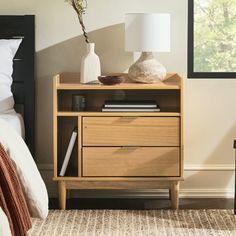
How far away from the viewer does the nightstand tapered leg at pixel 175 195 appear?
4.41m

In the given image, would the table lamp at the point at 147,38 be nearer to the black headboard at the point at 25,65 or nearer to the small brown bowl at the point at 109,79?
the small brown bowl at the point at 109,79

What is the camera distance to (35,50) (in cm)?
475

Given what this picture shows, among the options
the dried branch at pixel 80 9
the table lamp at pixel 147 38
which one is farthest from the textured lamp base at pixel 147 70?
the dried branch at pixel 80 9

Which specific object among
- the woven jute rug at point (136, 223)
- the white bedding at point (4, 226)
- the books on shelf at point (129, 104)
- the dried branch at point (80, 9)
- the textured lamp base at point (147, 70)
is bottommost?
the woven jute rug at point (136, 223)

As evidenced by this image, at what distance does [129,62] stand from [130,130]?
61 cm

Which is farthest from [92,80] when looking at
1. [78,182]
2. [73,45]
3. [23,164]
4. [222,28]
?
[23,164]

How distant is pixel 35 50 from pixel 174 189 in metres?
1.34

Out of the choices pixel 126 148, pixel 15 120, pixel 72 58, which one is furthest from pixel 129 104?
pixel 15 120

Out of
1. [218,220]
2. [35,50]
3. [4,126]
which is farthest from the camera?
[35,50]

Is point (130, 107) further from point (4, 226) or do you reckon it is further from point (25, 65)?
point (4, 226)

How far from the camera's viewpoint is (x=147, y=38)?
4398 mm

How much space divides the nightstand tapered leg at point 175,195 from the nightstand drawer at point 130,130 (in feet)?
0.88

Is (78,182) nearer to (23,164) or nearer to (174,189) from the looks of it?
(174,189)

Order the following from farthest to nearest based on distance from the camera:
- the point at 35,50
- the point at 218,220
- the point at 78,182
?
the point at 35,50
the point at 78,182
the point at 218,220
